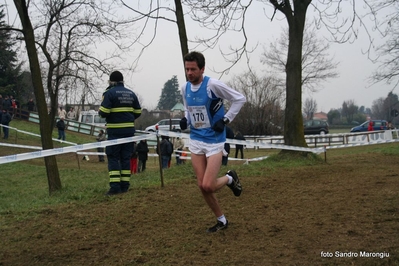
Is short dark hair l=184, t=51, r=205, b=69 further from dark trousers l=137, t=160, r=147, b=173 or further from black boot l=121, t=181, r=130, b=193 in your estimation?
dark trousers l=137, t=160, r=147, b=173

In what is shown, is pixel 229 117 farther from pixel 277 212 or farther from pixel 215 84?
pixel 277 212

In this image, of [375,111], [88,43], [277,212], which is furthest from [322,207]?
[375,111]

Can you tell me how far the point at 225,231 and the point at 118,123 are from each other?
12.5 feet

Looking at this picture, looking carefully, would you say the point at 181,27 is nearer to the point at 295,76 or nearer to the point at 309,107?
the point at 295,76

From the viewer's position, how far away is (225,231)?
5.63 metres

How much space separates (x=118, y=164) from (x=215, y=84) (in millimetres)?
3670

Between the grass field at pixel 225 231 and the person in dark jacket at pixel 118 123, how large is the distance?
43 cm

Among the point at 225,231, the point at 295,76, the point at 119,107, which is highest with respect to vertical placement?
the point at 295,76

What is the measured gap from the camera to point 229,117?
5566 millimetres

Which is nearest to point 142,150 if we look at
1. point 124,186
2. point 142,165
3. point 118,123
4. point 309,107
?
point 142,165

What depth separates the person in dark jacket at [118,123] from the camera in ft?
27.5

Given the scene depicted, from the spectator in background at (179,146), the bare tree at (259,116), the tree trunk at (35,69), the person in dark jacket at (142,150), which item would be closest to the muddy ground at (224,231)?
the tree trunk at (35,69)

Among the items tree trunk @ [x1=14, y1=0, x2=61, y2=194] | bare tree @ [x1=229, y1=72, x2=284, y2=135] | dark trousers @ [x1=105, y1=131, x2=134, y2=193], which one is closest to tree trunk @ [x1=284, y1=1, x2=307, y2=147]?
dark trousers @ [x1=105, y1=131, x2=134, y2=193]

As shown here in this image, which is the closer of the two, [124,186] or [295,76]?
[124,186]
